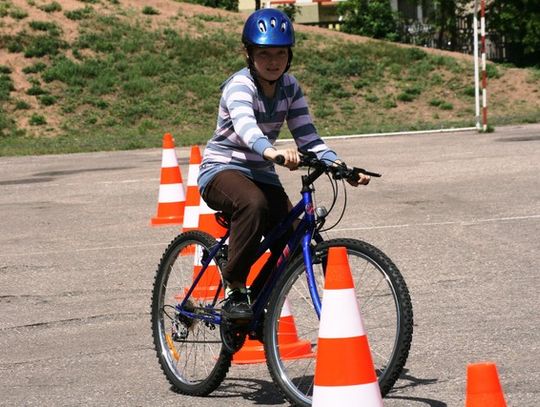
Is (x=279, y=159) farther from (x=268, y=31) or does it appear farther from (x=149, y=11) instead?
(x=149, y=11)

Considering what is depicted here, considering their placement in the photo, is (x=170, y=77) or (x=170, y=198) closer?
(x=170, y=198)

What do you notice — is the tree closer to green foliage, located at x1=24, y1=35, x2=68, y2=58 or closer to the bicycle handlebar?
green foliage, located at x1=24, y1=35, x2=68, y2=58

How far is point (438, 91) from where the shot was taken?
44000 millimetres

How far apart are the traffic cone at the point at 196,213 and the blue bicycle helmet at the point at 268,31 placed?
7.42 ft

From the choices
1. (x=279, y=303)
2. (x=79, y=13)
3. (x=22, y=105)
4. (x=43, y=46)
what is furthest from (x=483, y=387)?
(x=79, y=13)

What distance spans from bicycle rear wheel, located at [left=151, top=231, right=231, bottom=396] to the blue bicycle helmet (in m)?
1.03

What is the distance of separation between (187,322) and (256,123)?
120cm

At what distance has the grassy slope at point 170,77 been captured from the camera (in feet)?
133

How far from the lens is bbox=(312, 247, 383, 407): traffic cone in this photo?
205 inches

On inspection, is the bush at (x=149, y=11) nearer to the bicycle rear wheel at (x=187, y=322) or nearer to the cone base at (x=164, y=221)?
the cone base at (x=164, y=221)

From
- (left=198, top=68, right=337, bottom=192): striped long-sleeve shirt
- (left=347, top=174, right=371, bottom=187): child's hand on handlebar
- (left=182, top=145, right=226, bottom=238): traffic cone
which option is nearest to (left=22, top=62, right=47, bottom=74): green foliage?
(left=182, top=145, right=226, bottom=238): traffic cone

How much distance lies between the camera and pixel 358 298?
6.21 meters

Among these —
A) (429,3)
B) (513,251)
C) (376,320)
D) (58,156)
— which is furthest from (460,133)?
(429,3)

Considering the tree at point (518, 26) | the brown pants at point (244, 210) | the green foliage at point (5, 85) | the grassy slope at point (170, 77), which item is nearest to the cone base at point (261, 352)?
the brown pants at point (244, 210)
